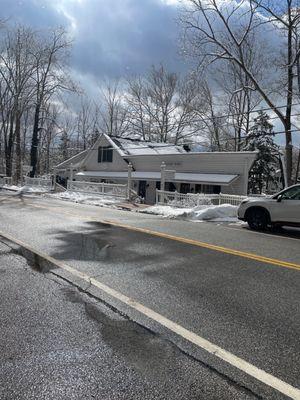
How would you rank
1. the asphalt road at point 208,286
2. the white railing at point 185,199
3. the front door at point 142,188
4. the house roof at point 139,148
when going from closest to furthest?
the asphalt road at point 208,286 < the white railing at point 185,199 < the front door at point 142,188 < the house roof at point 139,148

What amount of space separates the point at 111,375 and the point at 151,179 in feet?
106

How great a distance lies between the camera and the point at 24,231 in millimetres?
11367

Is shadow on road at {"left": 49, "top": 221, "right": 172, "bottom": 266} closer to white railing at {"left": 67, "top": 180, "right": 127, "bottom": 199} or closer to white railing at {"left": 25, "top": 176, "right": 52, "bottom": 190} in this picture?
white railing at {"left": 67, "top": 180, "right": 127, "bottom": 199}

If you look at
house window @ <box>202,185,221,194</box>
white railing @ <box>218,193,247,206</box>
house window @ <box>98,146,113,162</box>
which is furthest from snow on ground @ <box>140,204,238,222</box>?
house window @ <box>98,146,113,162</box>

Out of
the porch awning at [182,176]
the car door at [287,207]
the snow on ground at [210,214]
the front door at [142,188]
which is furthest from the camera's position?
the front door at [142,188]

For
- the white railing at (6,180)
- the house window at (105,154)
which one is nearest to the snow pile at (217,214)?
the house window at (105,154)

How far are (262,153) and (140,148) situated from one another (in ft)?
40.8

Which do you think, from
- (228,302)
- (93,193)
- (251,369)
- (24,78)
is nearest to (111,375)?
(251,369)

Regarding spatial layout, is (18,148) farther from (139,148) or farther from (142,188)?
(142,188)

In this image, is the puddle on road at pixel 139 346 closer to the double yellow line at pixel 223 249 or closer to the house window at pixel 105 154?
the double yellow line at pixel 223 249

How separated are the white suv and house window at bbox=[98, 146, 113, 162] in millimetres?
29438

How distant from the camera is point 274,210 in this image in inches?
553

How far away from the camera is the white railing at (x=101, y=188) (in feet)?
95.3

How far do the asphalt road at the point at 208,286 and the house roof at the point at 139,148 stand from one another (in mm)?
30635
